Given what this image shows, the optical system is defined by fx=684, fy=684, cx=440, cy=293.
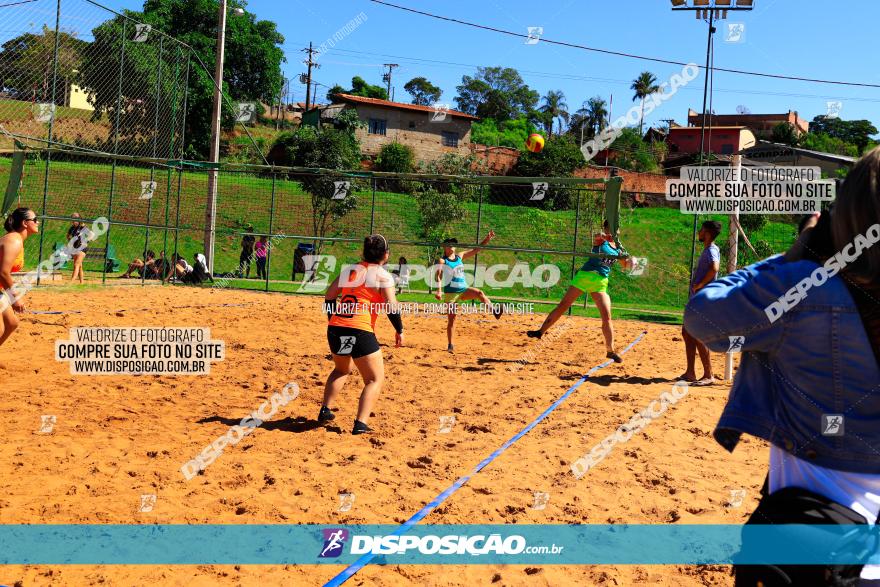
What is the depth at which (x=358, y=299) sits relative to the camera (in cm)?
645

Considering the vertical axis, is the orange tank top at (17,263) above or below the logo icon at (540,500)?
above

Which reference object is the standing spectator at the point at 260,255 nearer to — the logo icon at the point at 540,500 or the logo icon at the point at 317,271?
the logo icon at the point at 317,271

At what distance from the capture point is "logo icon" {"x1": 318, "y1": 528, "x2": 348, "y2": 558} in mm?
3936

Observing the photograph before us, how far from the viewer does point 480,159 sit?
46781mm

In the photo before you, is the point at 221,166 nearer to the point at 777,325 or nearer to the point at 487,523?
the point at 487,523

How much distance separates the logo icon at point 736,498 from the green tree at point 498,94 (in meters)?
96.6

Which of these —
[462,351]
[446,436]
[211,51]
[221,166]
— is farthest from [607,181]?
[211,51]

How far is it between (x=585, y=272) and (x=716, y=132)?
61539mm

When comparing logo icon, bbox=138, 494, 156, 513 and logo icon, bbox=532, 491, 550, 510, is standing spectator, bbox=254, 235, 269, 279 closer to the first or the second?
logo icon, bbox=138, 494, 156, 513

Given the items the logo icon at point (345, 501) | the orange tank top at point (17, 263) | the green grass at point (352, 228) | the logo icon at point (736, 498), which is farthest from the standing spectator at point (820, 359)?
the green grass at point (352, 228)

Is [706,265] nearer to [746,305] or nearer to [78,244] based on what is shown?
[746,305]

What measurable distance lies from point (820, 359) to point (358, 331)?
506 cm

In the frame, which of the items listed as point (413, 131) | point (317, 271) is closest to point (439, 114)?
point (413, 131)

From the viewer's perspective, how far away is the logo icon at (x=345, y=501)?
180 inches
